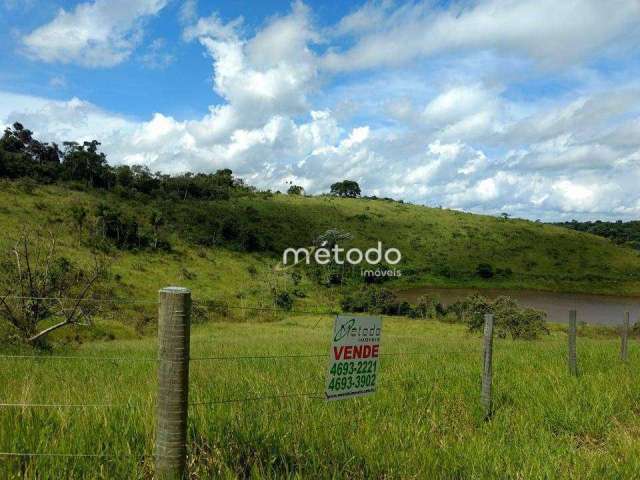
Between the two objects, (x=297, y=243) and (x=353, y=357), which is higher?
(x=297, y=243)

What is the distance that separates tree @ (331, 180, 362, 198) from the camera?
13338 cm

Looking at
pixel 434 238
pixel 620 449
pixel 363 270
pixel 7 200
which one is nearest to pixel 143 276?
pixel 7 200

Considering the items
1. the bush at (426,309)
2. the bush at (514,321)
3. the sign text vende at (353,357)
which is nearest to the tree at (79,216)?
the bush at (426,309)

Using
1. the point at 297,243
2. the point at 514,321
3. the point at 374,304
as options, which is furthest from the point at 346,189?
the point at 514,321

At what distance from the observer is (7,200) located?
2073 inches

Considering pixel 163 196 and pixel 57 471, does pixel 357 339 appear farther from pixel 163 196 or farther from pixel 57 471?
pixel 163 196

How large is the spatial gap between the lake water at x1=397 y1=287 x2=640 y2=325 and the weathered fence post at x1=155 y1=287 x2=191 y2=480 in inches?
2243

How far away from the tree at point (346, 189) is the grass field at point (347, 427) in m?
125

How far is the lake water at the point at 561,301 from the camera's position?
194 feet

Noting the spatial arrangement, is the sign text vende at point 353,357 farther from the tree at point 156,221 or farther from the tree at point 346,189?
the tree at point 346,189

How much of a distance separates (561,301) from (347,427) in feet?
242

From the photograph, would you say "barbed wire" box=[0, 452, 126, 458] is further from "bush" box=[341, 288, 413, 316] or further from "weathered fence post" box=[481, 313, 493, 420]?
"bush" box=[341, 288, 413, 316]

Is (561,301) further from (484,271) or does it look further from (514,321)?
(514,321)

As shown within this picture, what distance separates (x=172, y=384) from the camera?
3445 millimetres
